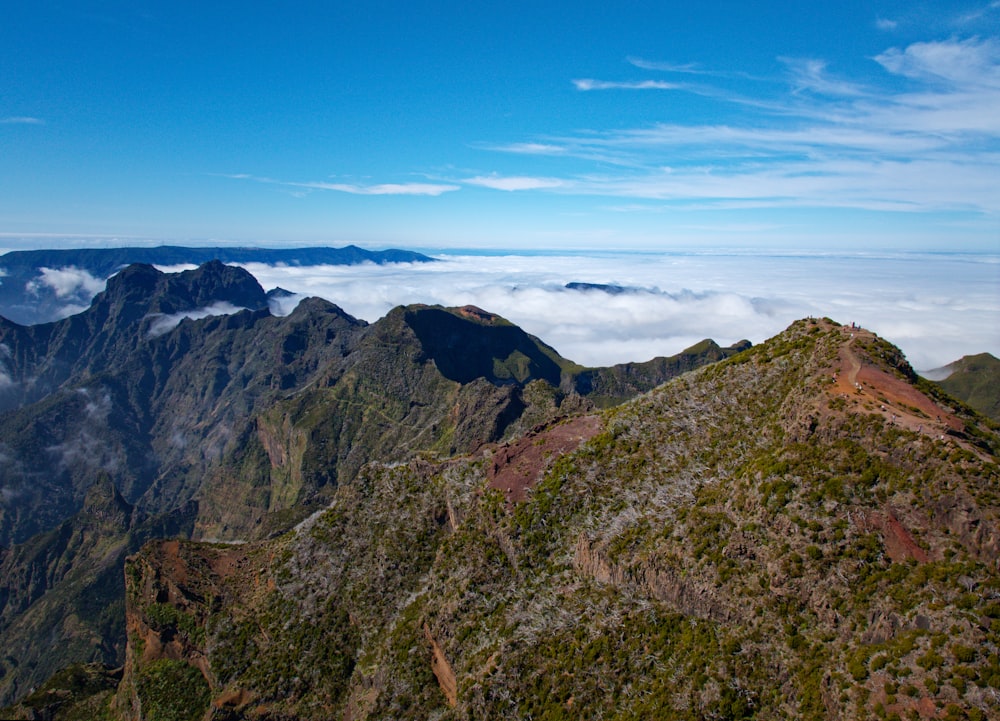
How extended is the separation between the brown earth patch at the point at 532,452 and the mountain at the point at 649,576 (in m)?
0.27

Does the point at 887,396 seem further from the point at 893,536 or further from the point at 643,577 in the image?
the point at 643,577

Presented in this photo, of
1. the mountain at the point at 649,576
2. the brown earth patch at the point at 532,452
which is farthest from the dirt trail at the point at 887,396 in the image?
the brown earth patch at the point at 532,452

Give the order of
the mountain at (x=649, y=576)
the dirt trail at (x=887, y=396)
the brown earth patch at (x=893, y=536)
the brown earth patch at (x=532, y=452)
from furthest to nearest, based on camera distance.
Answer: the brown earth patch at (x=532, y=452)
the dirt trail at (x=887, y=396)
the brown earth patch at (x=893, y=536)
the mountain at (x=649, y=576)

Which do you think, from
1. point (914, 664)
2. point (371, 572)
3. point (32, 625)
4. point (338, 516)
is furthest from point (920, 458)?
point (32, 625)

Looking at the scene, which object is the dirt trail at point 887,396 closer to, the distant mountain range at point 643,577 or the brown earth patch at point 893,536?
the distant mountain range at point 643,577

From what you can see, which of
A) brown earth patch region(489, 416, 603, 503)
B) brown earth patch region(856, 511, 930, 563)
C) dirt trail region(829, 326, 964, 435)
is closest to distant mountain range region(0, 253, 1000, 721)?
brown earth patch region(856, 511, 930, 563)

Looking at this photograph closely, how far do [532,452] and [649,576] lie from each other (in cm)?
2251

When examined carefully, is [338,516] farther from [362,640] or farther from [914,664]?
[914,664]

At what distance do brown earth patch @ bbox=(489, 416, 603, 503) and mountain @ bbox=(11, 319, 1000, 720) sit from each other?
0.89ft

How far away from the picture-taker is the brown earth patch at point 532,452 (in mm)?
60531

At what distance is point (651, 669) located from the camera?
3981 cm

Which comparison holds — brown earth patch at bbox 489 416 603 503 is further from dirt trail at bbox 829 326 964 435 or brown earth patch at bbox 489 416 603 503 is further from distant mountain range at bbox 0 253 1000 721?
dirt trail at bbox 829 326 964 435

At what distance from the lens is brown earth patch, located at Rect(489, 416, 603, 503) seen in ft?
199

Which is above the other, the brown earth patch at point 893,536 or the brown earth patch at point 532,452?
the brown earth patch at point 893,536
